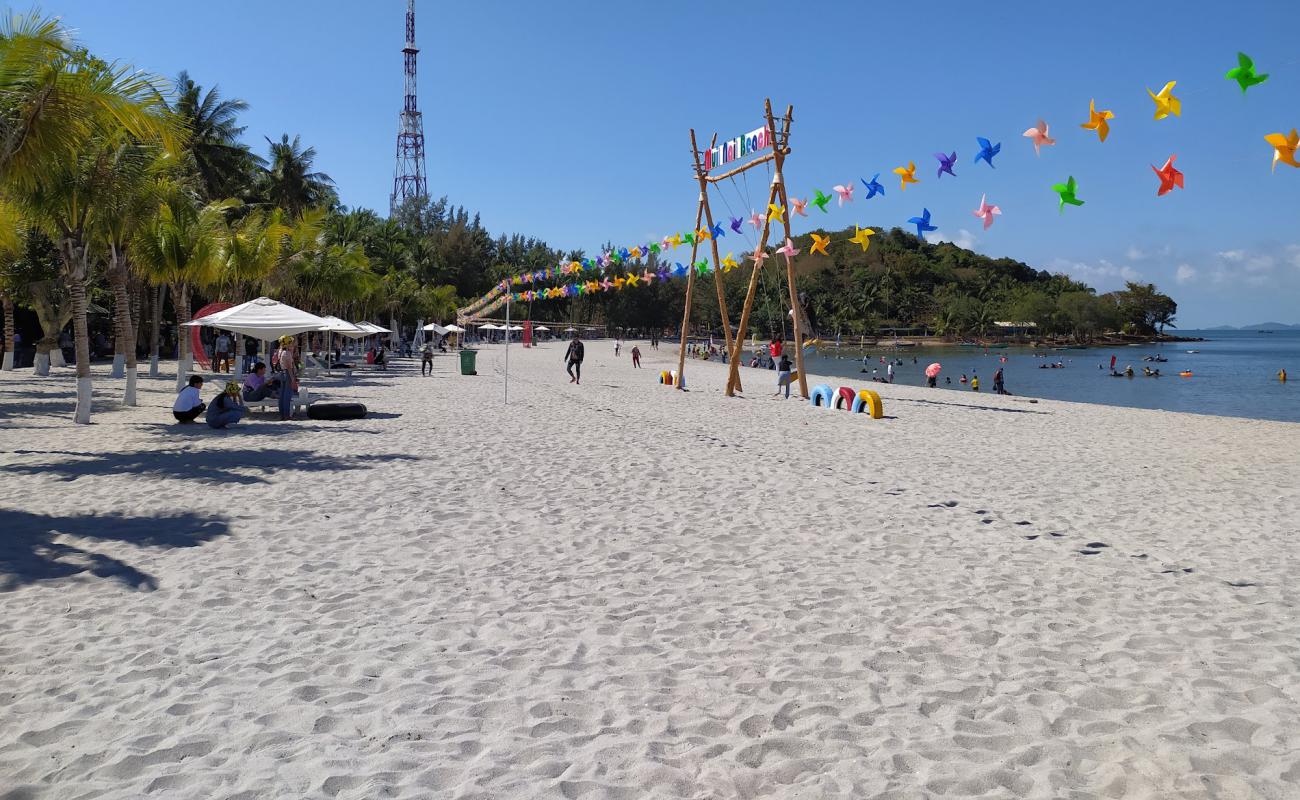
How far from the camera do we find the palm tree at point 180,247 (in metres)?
17.5

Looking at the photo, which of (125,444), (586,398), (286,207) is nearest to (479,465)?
(125,444)

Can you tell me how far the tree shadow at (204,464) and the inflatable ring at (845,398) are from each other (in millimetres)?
10401

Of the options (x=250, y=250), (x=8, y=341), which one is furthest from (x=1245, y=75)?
(x=8, y=341)

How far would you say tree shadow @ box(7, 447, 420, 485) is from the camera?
351 inches

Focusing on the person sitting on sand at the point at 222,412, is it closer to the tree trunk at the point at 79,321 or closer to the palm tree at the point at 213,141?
the tree trunk at the point at 79,321

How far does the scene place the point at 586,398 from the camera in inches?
827

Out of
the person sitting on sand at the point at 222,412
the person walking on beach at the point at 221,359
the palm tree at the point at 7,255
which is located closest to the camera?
the person sitting on sand at the point at 222,412

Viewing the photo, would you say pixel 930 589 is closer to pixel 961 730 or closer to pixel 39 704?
pixel 961 730

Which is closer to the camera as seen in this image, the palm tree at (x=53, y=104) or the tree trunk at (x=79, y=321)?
the palm tree at (x=53, y=104)

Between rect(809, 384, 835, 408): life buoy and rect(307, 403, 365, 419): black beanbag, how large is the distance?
977cm

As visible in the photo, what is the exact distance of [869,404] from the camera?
16859mm

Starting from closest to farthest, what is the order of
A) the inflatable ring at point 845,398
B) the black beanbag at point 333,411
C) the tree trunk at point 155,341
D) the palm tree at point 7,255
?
the palm tree at point 7,255
the black beanbag at point 333,411
the inflatable ring at point 845,398
the tree trunk at point 155,341

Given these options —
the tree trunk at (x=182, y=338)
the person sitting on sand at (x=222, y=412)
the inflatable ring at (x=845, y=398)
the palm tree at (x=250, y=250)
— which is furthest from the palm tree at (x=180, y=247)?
the inflatable ring at (x=845, y=398)

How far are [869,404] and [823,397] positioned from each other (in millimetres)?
2197
